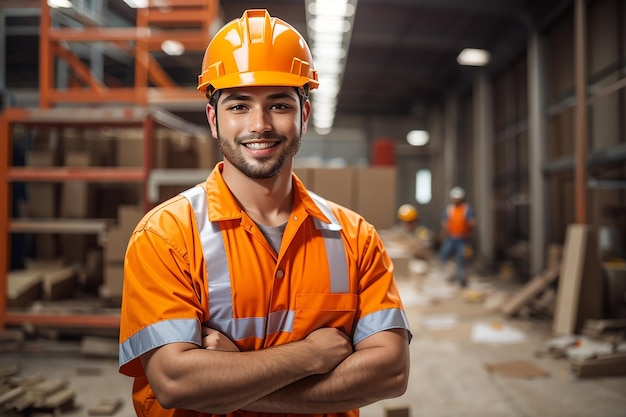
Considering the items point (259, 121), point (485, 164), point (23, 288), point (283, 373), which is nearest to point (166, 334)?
point (283, 373)

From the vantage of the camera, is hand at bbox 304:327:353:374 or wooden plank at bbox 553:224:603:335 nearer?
hand at bbox 304:327:353:374

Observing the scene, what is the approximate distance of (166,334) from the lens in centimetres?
143

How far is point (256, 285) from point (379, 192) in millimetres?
2520

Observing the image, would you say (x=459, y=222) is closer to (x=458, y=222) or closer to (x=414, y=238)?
(x=458, y=222)

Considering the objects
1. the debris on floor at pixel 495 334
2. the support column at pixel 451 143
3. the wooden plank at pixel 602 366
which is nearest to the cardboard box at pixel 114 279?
the debris on floor at pixel 495 334

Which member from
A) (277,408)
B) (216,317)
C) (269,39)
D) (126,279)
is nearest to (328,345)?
(277,408)

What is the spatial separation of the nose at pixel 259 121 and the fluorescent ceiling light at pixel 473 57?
416 inches

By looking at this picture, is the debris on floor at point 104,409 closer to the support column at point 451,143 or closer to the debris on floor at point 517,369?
the debris on floor at point 517,369

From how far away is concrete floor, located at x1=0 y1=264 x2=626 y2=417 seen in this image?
12.8 ft

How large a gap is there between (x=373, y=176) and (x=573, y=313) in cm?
361

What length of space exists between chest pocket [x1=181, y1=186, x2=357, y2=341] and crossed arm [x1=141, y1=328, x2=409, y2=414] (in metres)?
0.05

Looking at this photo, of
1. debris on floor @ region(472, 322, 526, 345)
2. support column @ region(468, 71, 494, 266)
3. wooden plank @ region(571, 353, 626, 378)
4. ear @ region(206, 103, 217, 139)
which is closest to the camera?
ear @ region(206, 103, 217, 139)

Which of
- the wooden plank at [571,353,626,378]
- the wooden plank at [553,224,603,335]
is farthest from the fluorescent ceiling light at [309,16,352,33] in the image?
the wooden plank at [571,353,626,378]

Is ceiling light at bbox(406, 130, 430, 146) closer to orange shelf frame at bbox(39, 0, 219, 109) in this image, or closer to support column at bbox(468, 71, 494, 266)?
support column at bbox(468, 71, 494, 266)
